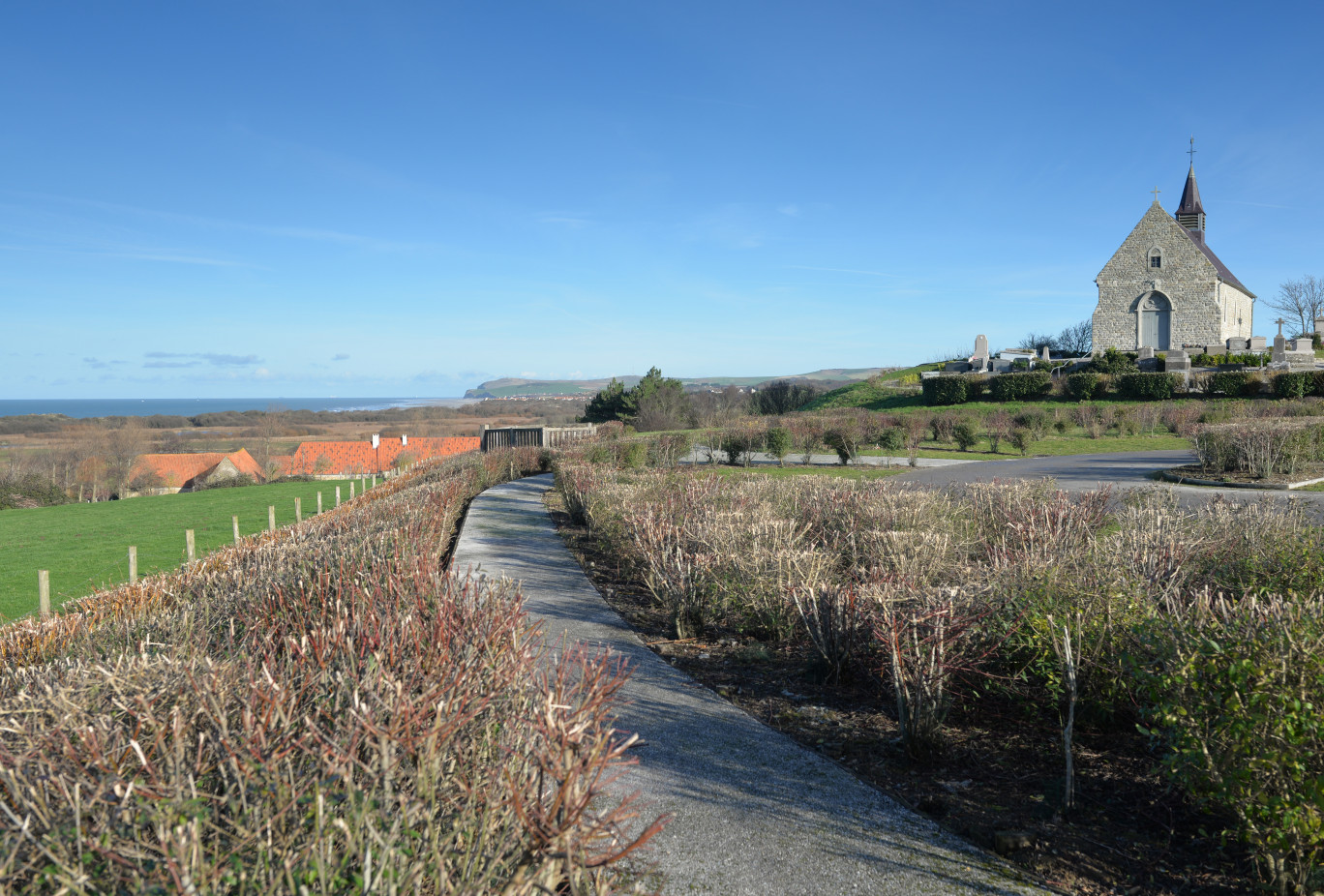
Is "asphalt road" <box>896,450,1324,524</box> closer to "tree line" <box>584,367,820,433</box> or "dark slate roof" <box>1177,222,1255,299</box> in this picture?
"tree line" <box>584,367,820,433</box>

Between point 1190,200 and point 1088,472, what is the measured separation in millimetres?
39513

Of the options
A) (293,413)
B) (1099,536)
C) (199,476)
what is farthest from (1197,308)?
(293,413)

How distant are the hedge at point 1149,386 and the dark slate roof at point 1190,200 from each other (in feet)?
74.5

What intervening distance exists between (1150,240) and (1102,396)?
1668cm

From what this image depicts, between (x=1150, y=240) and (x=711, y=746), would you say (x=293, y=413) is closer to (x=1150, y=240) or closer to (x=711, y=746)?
(x=1150, y=240)

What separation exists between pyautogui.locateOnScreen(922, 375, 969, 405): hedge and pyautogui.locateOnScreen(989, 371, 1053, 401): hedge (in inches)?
55.2

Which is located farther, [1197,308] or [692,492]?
[1197,308]

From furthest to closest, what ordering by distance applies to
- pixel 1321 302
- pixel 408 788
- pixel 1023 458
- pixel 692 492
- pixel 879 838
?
pixel 1321 302, pixel 1023 458, pixel 692 492, pixel 879 838, pixel 408 788

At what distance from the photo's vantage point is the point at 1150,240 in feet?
131

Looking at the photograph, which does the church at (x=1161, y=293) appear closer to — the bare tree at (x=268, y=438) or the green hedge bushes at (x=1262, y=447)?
the green hedge bushes at (x=1262, y=447)

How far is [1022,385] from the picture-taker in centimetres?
3105

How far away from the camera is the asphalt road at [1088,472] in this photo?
12.3 meters

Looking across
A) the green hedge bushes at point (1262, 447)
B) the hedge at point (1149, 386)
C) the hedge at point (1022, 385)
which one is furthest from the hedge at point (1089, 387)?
the green hedge bushes at point (1262, 447)

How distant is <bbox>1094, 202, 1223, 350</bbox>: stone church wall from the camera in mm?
38875
